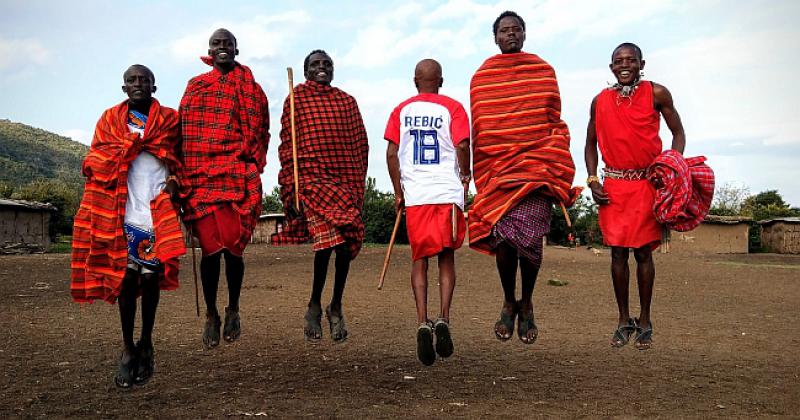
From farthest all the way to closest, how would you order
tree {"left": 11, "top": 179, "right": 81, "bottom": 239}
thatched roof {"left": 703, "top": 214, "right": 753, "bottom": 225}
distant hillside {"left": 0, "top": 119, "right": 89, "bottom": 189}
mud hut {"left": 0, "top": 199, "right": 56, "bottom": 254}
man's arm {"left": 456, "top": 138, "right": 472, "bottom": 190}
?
distant hillside {"left": 0, "top": 119, "right": 89, "bottom": 189}, tree {"left": 11, "top": 179, "right": 81, "bottom": 239}, thatched roof {"left": 703, "top": 214, "right": 753, "bottom": 225}, mud hut {"left": 0, "top": 199, "right": 56, "bottom": 254}, man's arm {"left": 456, "top": 138, "right": 472, "bottom": 190}

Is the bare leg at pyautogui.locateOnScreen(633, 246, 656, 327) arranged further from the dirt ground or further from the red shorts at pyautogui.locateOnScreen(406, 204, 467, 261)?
the red shorts at pyautogui.locateOnScreen(406, 204, 467, 261)

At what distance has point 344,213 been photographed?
21.2 ft

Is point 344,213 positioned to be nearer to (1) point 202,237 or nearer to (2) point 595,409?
(1) point 202,237

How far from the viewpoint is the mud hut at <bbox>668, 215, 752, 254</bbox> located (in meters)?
31.0

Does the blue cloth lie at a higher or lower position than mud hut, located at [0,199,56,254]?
higher

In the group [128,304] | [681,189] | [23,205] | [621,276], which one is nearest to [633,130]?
[681,189]

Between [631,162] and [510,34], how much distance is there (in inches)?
58.5

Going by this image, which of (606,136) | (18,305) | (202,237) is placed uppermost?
(606,136)

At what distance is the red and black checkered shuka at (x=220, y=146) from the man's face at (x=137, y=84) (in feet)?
1.22

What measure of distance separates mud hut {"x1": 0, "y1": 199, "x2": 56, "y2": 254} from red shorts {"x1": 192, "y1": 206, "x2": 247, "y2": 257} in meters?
20.5

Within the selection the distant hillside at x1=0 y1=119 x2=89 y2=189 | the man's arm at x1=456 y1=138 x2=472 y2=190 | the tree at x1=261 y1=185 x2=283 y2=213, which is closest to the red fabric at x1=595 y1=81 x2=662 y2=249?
the man's arm at x1=456 y1=138 x2=472 y2=190

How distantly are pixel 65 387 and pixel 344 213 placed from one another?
2692mm

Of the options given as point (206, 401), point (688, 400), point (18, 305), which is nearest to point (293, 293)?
point (18, 305)

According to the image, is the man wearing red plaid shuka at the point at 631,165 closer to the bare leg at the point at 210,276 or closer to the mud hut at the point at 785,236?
the bare leg at the point at 210,276
